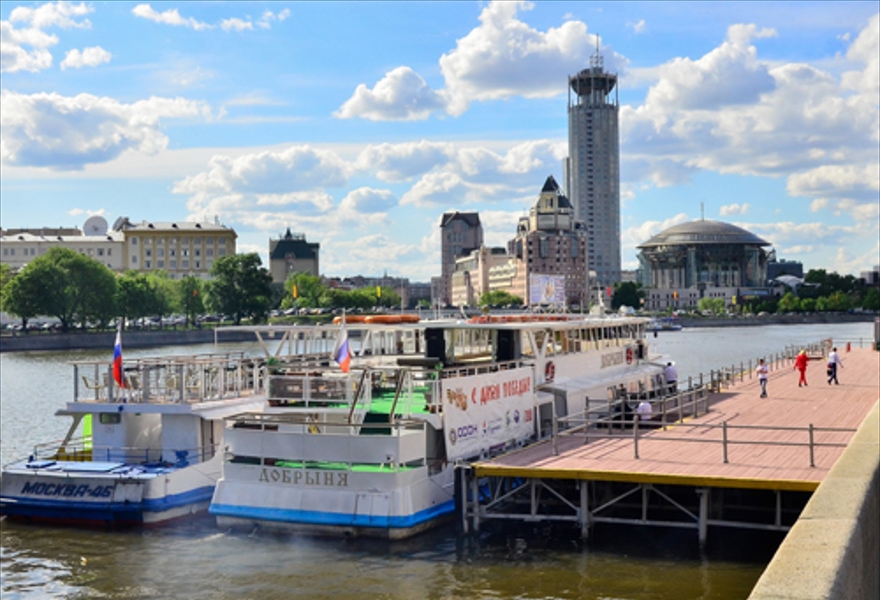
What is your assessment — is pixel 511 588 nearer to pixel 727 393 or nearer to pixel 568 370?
pixel 568 370

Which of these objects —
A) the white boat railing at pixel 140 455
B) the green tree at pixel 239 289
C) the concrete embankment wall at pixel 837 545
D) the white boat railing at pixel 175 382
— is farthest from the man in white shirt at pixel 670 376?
the green tree at pixel 239 289

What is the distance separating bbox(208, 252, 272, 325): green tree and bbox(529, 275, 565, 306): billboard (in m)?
121

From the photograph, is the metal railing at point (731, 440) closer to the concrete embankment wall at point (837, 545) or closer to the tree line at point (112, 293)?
the concrete embankment wall at point (837, 545)

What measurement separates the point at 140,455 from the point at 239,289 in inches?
5313

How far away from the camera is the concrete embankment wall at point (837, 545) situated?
8094 mm

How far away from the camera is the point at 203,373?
3166cm

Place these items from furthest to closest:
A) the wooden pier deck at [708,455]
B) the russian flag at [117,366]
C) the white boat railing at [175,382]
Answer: the white boat railing at [175,382] → the russian flag at [117,366] → the wooden pier deck at [708,455]

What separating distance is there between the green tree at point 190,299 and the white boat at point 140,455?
5509 inches

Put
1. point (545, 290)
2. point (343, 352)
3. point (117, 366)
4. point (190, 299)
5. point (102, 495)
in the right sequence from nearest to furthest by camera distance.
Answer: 1. point (343, 352)
2. point (102, 495)
3. point (117, 366)
4. point (545, 290)
5. point (190, 299)

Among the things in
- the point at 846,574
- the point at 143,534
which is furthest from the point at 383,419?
the point at 846,574

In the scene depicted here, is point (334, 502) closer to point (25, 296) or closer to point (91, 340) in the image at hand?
point (91, 340)

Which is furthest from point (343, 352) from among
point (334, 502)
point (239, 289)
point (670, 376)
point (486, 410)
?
point (239, 289)

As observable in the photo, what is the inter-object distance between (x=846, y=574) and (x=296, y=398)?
66.0 feet

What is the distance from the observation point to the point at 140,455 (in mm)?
30750
